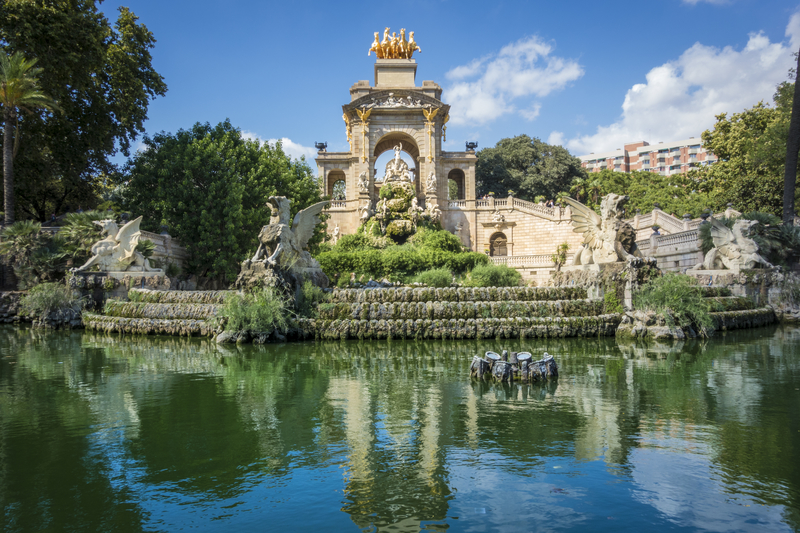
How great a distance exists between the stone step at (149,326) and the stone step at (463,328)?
9.92ft

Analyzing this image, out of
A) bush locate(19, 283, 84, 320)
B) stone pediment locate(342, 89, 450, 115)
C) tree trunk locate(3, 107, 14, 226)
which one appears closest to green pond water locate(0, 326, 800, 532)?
bush locate(19, 283, 84, 320)

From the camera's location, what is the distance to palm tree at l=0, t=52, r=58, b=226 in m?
20.1

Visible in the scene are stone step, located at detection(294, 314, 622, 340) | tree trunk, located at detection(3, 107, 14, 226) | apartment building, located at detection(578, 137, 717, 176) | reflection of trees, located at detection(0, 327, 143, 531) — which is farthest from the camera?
apartment building, located at detection(578, 137, 717, 176)

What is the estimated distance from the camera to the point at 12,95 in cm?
2052

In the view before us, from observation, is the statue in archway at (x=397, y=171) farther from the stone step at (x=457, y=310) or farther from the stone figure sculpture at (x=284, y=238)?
the stone step at (x=457, y=310)

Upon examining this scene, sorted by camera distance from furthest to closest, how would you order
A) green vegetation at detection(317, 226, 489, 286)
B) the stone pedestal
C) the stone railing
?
the stone pedestal < the stone railing < green vegetation at detection(317, 226, 489, 286)

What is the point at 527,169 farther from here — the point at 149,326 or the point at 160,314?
the point at 149,326

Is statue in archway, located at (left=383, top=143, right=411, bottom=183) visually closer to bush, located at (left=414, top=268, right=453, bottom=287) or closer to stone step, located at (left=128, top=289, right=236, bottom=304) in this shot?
bush, located at (left=414, top=268, right=453, bottom=287)

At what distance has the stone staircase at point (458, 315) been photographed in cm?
1365

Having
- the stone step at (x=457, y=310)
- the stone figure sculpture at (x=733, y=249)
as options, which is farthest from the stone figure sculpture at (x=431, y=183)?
the stone step at (x=457, y=310)

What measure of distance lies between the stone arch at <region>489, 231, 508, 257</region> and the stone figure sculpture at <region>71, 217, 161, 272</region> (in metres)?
27.0

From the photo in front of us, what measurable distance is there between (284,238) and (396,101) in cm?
2753

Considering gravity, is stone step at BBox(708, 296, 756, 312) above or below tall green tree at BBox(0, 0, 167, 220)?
below

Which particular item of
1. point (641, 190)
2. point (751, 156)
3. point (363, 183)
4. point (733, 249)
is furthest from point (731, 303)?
point (641, 190)
